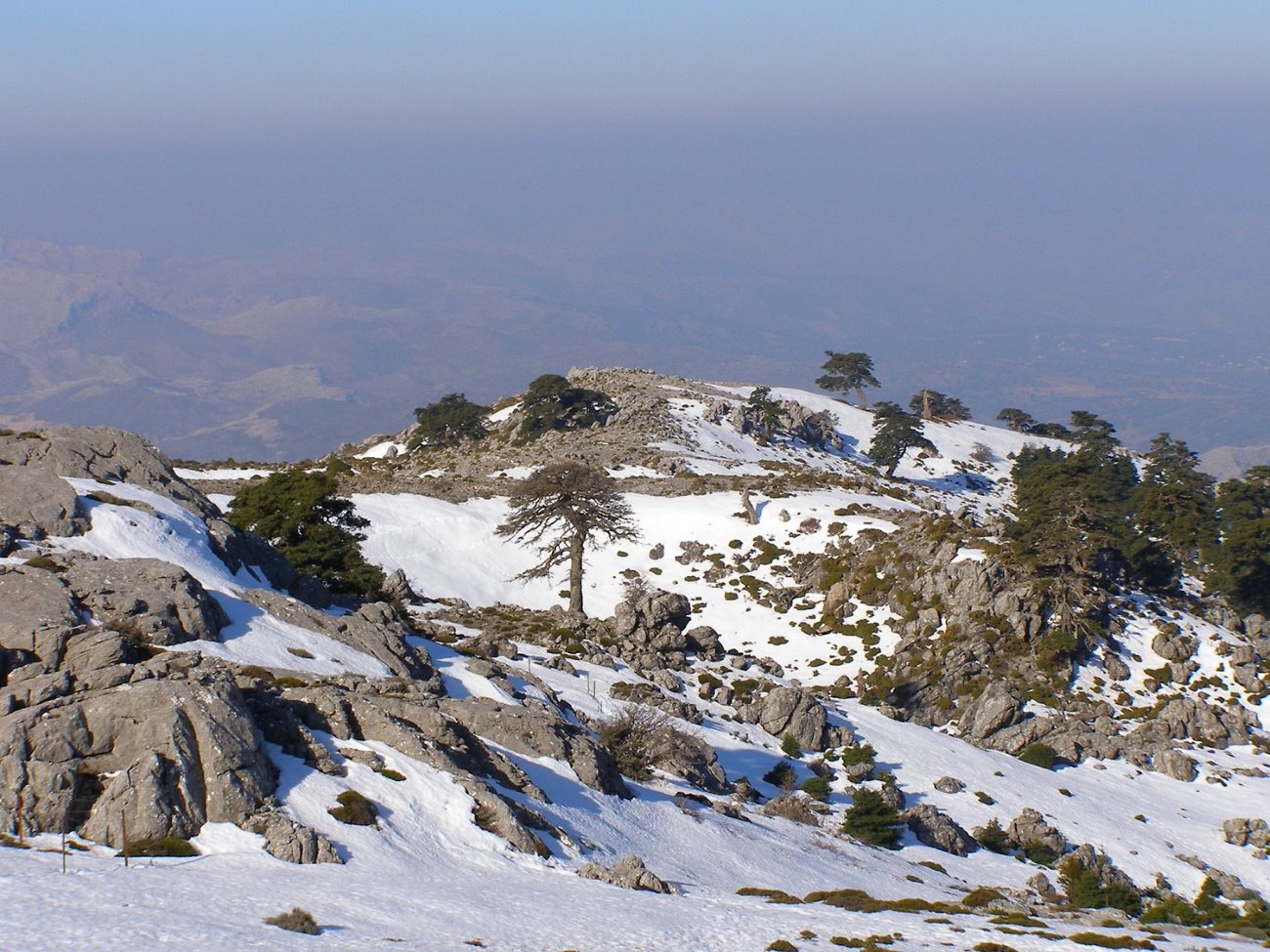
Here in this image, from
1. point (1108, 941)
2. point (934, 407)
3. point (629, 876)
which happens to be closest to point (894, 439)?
point (934, 407)

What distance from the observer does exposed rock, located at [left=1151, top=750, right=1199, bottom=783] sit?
49188mm

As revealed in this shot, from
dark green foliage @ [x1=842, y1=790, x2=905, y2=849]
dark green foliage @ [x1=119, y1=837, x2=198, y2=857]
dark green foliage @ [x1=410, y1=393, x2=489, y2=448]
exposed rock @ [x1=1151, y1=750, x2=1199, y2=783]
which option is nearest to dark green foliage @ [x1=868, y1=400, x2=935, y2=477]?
dark green foliage @ [x1=410, y1=393, x2=489, y2=448]

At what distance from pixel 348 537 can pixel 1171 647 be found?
1600 inches

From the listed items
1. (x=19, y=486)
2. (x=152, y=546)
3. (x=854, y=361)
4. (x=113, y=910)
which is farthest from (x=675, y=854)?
(x=854, y=361)

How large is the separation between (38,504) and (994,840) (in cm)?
3535

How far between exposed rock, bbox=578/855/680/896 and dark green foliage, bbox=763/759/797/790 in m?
14.9

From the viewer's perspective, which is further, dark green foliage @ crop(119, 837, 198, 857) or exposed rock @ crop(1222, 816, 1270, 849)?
exposed rock @ crop(1222, 816, 1270, 849)

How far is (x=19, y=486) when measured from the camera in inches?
1495

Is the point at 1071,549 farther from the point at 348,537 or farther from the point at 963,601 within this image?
the point at 348,537

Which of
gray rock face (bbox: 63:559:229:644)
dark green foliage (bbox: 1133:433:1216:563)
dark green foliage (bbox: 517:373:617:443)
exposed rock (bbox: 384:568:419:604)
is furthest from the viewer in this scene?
dark green foliage (bbox: 517:373:617:443)

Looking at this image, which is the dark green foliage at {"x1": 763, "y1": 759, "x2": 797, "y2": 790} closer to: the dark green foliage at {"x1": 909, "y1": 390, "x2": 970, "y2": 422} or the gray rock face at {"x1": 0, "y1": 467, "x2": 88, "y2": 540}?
the gray rock face at {"x1": 0, "y1": 467, "x2": 88, "y2": 540}

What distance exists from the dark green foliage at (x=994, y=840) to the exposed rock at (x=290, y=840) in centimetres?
2615

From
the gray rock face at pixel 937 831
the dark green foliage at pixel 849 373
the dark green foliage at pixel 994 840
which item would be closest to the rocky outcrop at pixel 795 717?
the gray rock face at pixel 937 831

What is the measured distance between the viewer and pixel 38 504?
37438mm
